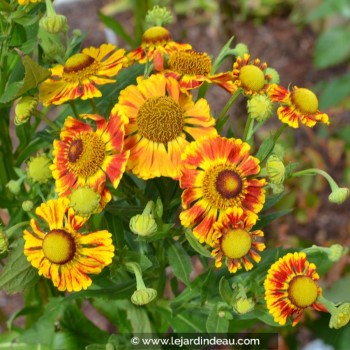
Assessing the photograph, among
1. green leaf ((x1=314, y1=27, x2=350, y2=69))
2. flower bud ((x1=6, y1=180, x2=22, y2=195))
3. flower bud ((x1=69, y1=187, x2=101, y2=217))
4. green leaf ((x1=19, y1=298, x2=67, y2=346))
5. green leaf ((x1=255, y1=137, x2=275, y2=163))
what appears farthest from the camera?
green leaf ((x1=314, y1=27, x2=350, y2=69))

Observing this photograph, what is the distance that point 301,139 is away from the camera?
105 inches

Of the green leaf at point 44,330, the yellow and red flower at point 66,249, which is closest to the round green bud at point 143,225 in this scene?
the yellow and red flower at point 66,249

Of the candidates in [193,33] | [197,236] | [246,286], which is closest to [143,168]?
[197,236]

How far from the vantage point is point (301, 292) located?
2.99 ft

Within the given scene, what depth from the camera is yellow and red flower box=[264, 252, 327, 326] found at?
0.91 m

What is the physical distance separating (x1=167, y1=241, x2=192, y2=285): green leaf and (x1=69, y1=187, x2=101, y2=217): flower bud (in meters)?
0.20

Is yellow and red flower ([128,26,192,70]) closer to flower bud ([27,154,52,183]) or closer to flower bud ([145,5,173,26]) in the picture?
flower bud ([145,5,173,26])

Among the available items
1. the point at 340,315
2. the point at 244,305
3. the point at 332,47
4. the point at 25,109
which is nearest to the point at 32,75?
the point at 25,109

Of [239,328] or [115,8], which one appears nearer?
[239,328]

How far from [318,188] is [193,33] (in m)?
1.11

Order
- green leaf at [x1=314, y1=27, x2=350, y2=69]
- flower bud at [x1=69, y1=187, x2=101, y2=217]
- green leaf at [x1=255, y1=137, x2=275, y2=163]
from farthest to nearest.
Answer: green leaf at [x1=314, y1=27, x2=350, y2=69] → green leaf at [x1=255, y1=137, x2=275, y2=163] → flower bud at [x1=69, y1=187, x2=101, y2=217]

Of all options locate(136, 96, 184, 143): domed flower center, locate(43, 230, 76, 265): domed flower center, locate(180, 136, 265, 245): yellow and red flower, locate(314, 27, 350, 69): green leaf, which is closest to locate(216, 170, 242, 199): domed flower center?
locate(180, 136, 265, 245): yellow and red flower

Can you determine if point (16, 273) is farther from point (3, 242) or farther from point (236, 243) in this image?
point (236, 243)

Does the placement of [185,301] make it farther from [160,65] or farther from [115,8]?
[115,8]
